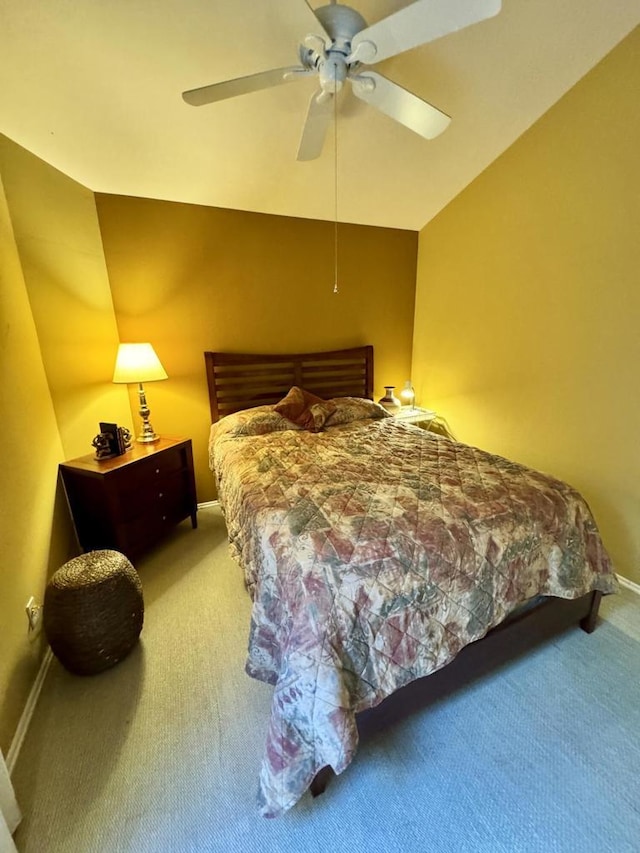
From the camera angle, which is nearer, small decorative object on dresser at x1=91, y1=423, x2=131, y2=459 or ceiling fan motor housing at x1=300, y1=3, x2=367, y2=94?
ceiling fan motor housing at x1=300, y1=3, x2=367, y2=94

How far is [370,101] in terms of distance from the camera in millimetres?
1711

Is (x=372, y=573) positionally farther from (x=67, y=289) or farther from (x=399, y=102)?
(x=67, y=289)

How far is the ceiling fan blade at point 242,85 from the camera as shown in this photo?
1.50m

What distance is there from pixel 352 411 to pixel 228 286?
4.85ft

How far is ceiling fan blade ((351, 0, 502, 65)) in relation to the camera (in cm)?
121

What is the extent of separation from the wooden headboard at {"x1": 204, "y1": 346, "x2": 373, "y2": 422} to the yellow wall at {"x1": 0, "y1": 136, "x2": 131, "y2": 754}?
744 mm

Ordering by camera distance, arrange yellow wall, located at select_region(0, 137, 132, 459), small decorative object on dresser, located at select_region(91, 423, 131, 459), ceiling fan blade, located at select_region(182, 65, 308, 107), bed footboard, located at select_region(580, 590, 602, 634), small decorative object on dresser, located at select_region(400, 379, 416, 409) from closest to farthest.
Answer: ceiling fan blade, located at select_region(182, 65, 308, 107)
bed footboard, located at select_region(580, 590, 602, 634)
yellow wall, located at select_region(0, 137, 132, 459)
small decorative object on dresser, located at select_region(91, 423, 131, 459)
small decorative object on dresser, located at select_region(400, 379, 416, 409)

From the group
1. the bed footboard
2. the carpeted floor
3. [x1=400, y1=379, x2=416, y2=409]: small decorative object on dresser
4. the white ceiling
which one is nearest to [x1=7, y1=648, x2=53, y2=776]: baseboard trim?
the carpeted floor

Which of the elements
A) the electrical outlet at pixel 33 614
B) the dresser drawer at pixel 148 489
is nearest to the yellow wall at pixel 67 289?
the dresser drawer at pixel 148 489

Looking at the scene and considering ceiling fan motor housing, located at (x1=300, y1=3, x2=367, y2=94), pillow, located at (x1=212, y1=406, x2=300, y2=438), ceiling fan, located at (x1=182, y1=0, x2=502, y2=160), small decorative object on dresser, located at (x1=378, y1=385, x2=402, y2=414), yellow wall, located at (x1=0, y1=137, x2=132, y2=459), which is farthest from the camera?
small decorative object on dresser, located at (x1=378, y1=385, x2=402, y2=414)

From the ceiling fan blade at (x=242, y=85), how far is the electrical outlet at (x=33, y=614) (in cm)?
231

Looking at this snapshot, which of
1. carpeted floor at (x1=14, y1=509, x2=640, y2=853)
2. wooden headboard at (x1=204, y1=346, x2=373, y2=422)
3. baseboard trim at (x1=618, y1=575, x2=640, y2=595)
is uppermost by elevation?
wooden headboard at (x1=204, y1=346, x2=373, y2=422)

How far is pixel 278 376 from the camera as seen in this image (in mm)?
3338

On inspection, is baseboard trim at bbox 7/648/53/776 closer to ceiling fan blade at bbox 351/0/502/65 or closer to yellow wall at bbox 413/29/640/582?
ceiling fan blade at bbox 351/0/502/65
